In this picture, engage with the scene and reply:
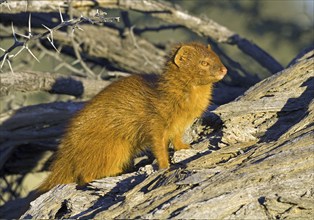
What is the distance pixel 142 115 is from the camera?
5.46 m

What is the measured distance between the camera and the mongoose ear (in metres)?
5.46

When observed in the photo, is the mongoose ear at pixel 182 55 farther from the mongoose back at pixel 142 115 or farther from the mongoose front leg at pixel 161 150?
the mongoose front leg at pixel 161 150

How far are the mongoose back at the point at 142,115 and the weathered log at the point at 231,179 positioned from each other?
0.24m

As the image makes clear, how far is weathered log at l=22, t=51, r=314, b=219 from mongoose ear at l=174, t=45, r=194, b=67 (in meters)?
0.50

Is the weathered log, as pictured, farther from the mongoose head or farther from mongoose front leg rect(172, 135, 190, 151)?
the mongoose head

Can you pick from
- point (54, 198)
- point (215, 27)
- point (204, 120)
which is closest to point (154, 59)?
point (215, 27)

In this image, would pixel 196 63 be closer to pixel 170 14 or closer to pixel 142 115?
pixel 142 115

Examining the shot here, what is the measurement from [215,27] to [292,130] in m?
4.20

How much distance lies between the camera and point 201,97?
552 cm

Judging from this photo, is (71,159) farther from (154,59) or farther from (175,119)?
(154,59)

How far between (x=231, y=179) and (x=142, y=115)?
1.14 m

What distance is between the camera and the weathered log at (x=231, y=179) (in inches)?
175

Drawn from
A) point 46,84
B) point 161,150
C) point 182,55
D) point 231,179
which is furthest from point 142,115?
point 46,84

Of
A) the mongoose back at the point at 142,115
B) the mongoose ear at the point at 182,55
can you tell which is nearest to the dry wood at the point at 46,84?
the mongoose back at the point at 142,115
